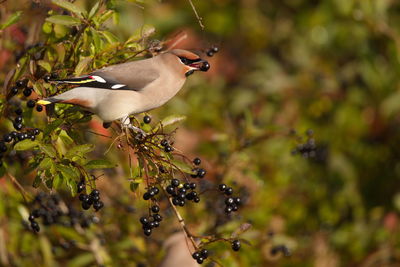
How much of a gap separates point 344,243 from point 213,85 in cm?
145

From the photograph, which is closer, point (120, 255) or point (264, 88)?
point (120, 255)

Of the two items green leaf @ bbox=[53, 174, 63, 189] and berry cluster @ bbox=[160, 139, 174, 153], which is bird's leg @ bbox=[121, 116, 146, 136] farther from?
green leaf @ bbox=[53, 174, 63, 189]

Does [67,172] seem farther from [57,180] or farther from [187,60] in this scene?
[187,60]

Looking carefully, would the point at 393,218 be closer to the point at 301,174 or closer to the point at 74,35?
the point at 301,174

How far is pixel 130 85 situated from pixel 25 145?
1.25 feet

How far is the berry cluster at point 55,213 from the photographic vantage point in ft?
8.91

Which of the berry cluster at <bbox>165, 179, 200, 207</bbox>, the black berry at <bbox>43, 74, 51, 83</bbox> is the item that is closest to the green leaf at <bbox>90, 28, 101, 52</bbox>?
the black berry at <bbox>43, 74, 51, 83</bbox>

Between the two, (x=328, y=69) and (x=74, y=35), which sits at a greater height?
(x=328, y=69)

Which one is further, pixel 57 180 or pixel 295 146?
pixel 295 146

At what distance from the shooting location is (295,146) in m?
3.14

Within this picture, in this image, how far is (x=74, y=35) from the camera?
236 cm

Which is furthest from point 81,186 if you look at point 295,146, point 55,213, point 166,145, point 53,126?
point 295,146

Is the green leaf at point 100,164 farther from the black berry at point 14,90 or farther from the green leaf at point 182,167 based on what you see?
the black berry at point 14,90

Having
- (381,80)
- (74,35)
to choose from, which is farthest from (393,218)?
(74,35)
